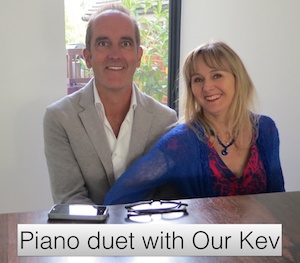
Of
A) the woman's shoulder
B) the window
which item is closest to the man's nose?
the woman's shoulder

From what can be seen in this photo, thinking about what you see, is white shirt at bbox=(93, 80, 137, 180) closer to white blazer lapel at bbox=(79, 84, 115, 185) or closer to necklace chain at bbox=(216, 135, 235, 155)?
white blazer lapel at bbox=(79, 84, 115, 185)

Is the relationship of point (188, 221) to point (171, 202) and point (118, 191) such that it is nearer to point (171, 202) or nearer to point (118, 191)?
point (171, 202)

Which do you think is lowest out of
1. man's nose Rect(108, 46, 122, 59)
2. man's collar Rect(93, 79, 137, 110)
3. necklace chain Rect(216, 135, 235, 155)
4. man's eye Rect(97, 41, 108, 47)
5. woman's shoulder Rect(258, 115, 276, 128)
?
necklace chain Rect(216, 135, 235, 155)

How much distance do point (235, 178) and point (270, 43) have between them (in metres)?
1.18

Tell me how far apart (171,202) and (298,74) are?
1530 millimetres

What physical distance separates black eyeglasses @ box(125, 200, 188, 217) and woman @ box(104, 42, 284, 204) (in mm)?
298

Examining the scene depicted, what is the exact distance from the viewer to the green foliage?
8.29ft

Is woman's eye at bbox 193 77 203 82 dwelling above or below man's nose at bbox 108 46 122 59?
below

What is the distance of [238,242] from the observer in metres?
0.87

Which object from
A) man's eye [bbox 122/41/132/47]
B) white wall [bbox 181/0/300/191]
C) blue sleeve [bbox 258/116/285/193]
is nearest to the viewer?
blue sleeve [bbox 258/116/285/193]

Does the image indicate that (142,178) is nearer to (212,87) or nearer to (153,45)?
(212,87)

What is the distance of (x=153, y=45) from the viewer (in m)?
2.60
